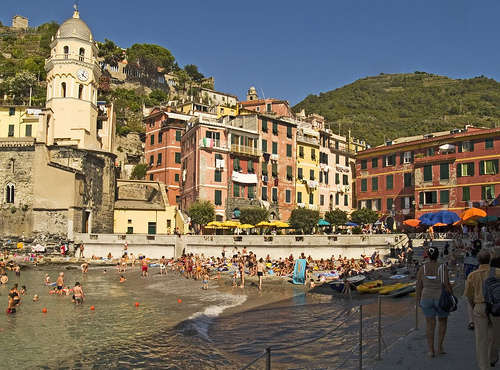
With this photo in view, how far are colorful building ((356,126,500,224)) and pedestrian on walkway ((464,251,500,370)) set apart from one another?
3984cm

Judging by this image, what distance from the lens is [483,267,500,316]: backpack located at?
6.39 meters

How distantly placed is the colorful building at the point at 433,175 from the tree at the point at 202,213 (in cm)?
1960

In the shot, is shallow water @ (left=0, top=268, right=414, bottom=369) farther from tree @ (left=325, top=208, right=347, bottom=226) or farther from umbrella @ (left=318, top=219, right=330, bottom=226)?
tree @ (left=325, top=208, right=347, bottom=226)

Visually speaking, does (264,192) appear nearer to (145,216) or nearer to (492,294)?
(145,216)

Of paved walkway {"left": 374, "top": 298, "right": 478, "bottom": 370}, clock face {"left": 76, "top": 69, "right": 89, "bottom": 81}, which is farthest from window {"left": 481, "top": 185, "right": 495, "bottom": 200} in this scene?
clock face {"left": 76, "top": 69, "right": 89, "bottom": 81}

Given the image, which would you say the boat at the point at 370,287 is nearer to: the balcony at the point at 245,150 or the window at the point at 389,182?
the balcony at the point at 245,150

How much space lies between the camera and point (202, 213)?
44.5 m

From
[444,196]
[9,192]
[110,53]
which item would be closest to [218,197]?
[9,192]

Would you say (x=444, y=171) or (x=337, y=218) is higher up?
(x=444, y=171)

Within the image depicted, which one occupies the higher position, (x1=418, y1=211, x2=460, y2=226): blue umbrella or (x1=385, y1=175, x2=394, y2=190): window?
(x1=385, y1=175, x2=394, y2=190): window

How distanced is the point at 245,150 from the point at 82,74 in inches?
799

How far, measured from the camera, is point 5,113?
2223 inches

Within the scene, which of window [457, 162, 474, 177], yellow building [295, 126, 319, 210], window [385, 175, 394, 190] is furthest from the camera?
yellow building [295, 126, 319, 210]

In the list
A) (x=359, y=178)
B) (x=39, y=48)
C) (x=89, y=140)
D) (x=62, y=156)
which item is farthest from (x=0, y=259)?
(x=39, y=48)
